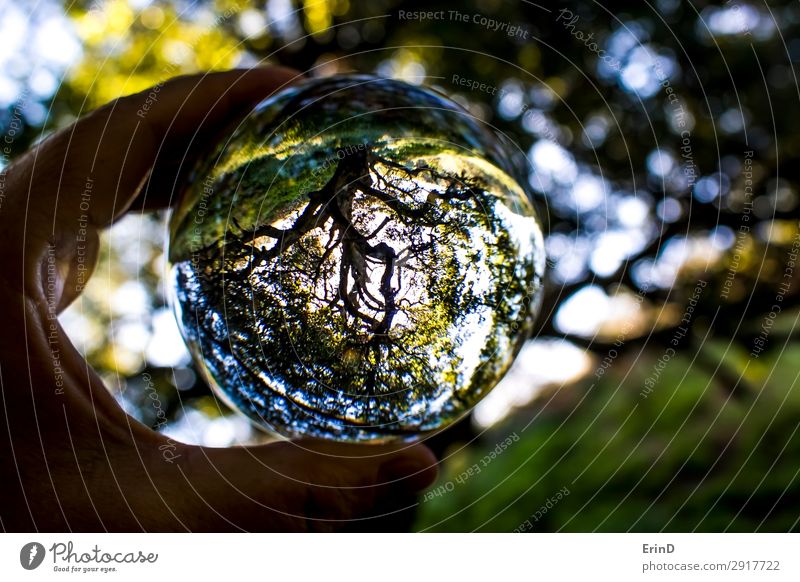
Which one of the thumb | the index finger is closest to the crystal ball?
the thumb

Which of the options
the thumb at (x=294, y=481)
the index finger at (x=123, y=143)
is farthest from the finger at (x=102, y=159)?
the thumb at (x=294, y=481)

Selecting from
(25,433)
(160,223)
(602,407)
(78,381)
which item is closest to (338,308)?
(78,381)

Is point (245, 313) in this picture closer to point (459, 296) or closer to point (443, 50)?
point (459, 296)

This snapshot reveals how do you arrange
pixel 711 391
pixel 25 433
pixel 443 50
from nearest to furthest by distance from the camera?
pixel 25 433 < pixel 711 391 < pixel 443 50

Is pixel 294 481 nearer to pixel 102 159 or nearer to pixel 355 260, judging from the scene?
pixel 355 260

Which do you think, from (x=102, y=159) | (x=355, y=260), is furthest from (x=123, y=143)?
(x=355, y=260)

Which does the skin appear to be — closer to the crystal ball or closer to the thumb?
the thumb

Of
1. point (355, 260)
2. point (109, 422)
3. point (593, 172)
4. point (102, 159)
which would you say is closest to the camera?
point (355, 260)
